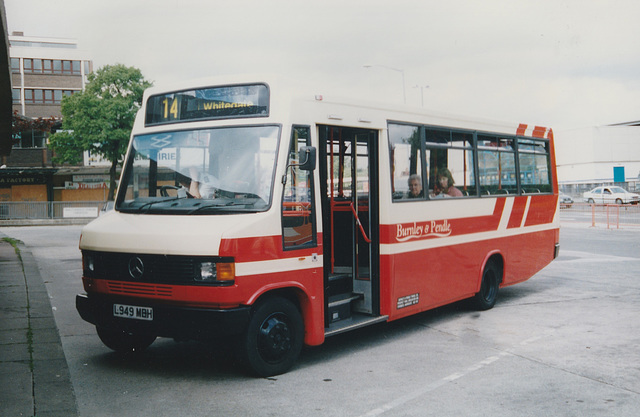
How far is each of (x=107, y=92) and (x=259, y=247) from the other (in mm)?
42245

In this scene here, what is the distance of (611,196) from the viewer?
56250mm

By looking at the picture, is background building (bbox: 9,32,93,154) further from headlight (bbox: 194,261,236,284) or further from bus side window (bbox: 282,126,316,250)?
headlight (bbox: 194,261,236,284)

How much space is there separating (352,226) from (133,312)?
9.30 feet

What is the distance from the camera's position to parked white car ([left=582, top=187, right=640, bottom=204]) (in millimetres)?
55062

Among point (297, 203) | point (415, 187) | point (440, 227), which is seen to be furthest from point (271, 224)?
point (440, 227)

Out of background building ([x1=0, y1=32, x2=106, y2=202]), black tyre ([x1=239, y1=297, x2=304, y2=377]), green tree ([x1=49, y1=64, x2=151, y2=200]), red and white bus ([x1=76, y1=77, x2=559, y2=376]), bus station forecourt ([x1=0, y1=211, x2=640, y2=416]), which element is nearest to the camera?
bus station forecourt ([x1=0, y1=211, x2=640, y2=416])

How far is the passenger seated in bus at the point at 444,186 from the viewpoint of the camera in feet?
27.8

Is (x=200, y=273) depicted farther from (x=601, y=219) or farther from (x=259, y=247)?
(x=601, y=219)

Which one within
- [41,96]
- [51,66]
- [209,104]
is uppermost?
[51,66]

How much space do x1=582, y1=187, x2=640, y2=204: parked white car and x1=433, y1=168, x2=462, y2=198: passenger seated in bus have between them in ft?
170

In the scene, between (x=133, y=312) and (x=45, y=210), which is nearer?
(x=133, y=312)

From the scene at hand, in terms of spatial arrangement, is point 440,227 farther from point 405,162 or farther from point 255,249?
A: point 255,249

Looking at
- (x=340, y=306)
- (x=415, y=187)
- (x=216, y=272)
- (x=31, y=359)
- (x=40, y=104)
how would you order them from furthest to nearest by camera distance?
1. (x=40, y=104)
2. (x=415, y=187)
3. (x=340, y=306)
4. (x=31, y=359)
5. (x=216, y=272)

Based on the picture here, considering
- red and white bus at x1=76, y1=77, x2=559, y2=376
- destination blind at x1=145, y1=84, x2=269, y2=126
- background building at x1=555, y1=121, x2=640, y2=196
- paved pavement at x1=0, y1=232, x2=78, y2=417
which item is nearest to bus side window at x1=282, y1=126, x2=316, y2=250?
red and white bus at x1=76, y1=77, x2=559, y2=376
